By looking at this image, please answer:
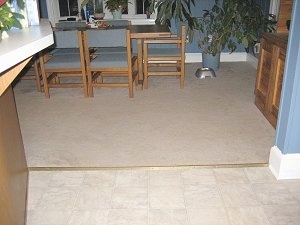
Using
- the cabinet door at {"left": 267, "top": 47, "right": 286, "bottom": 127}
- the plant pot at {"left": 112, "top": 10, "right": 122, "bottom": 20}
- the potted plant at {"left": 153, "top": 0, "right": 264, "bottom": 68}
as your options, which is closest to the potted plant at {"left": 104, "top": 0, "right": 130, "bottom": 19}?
the plant pot at {"left": 112, "top": 10, "right": 122, "bottom": 20}

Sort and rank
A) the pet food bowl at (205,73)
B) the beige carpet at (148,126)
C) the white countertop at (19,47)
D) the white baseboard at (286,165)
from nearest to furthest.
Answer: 1. the white countertop at (19,47)
2. the white baseboard at (286,165)
3. the beige carpet at (148,126)
4. the pet food bowl at (205,73)

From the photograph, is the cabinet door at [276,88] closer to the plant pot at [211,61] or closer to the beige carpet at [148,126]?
the beige carpet at [148,126]

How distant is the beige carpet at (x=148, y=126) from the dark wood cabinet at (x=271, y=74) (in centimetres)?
12

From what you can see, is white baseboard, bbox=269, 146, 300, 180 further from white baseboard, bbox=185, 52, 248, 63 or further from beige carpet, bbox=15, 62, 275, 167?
white baseboard, bbox=185, 52, 248, 63

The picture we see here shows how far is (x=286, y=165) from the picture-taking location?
1.88 metres

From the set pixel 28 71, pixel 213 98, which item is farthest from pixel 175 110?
pixel 28 71

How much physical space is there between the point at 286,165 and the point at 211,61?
2767 millimetres

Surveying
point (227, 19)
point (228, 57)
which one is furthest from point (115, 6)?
point (228, 57)

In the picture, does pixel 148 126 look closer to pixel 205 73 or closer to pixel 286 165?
pixel 286 165

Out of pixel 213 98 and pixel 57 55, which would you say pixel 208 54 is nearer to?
pixel 213 98

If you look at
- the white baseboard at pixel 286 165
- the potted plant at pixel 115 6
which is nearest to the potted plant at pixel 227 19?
the potted plant at pixel 115 6

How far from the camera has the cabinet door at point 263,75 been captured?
8.97 feet

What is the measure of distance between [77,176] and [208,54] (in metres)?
2.96

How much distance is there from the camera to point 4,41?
48.9 inches
